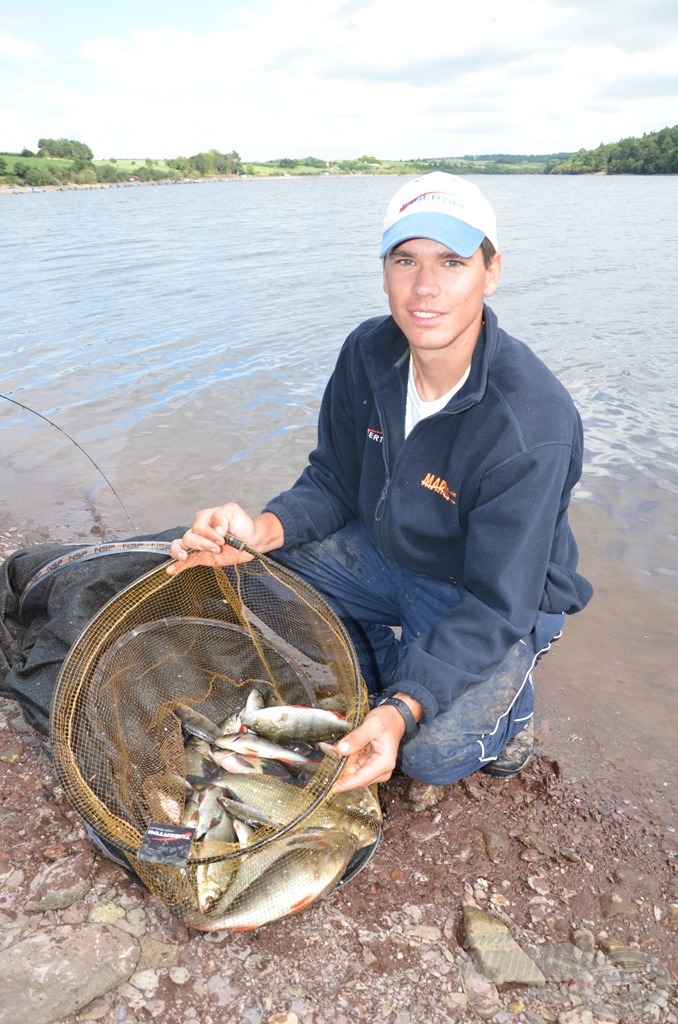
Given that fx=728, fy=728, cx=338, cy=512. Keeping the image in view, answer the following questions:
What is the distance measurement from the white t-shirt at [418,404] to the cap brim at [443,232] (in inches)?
20.2

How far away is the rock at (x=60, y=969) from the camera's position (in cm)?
207

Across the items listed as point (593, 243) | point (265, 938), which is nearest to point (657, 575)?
point (265, 938)

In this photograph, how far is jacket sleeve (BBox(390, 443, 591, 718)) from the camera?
256 centimetres

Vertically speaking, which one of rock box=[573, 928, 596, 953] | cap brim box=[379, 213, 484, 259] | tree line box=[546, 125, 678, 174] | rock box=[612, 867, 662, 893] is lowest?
rock box=[612, 867, 662, 893]

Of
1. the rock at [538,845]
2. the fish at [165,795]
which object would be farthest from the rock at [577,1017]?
the fish at [165,795]

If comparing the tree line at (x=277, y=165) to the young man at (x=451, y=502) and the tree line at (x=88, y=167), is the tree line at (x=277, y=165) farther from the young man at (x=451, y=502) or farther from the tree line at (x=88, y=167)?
the young man at (x=451, y=502)

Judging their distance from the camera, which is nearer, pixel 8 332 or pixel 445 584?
pixel 445 584

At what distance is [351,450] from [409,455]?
0.58 metres

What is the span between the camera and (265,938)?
2.36 meters

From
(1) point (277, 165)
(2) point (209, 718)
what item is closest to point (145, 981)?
(2) point (209, 718)

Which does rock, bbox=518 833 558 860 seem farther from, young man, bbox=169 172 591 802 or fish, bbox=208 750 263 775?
fish, bbox=208 750 263 775

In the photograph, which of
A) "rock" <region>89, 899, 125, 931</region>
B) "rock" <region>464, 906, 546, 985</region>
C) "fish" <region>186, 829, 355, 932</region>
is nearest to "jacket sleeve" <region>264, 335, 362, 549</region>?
"fish" <region>186, 829, 355, 932</region>

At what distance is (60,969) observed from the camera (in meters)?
2.15

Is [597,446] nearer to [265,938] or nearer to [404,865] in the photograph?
[404,865]
